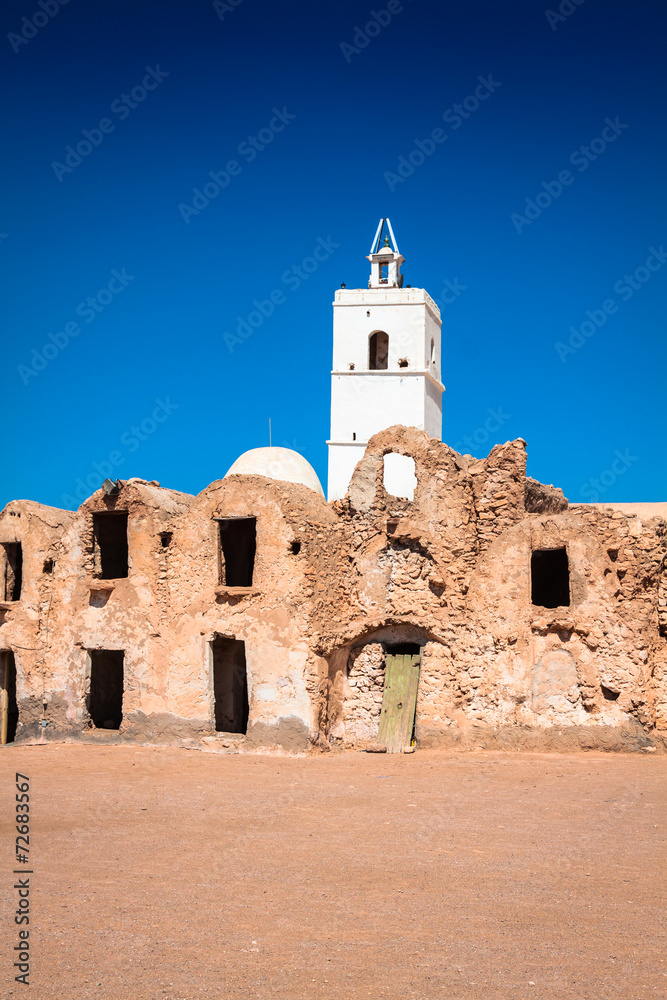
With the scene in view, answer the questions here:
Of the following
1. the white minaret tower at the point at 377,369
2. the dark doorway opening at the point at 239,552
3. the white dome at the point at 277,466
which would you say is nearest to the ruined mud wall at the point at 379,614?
the dark doorway opening at the point at 239,552

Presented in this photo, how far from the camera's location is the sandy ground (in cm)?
677

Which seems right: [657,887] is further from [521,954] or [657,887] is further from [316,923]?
[316,923]

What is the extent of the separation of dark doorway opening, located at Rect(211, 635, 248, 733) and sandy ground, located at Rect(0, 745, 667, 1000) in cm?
518

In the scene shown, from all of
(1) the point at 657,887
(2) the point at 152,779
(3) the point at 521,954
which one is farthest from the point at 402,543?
(3) the point at 521,954

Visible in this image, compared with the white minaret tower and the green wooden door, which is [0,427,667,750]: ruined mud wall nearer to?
the green wooden door

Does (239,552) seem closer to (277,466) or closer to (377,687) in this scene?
(377,687)

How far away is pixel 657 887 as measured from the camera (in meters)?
8.90

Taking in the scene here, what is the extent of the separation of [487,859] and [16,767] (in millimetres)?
10254

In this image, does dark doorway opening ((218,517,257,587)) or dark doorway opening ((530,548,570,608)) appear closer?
dark doorway opening ((530,548,570,608))

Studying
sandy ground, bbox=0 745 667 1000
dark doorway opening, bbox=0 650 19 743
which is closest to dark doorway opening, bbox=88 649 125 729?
dark doorway opening, bbox=0 650 19 743

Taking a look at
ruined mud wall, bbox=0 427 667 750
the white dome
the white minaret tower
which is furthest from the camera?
the white minaret tower

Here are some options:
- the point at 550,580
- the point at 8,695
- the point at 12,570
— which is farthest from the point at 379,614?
the point at 8,695

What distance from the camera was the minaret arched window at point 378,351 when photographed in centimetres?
4338

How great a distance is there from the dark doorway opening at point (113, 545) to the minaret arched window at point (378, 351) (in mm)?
22548
